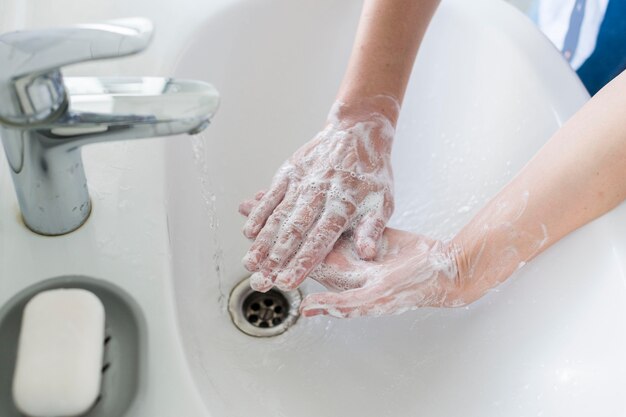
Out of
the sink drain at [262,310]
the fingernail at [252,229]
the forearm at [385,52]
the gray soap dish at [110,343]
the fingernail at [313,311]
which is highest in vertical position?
the forearm at [385,52]

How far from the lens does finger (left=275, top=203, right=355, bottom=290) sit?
Result: 60cm

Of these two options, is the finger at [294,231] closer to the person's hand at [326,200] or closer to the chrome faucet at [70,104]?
the person's hand at [326,200]

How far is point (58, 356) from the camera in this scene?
0.42 meters

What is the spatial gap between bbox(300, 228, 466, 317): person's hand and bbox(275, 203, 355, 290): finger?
2 centimetres

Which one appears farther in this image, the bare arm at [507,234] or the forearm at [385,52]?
the forearm at [385,52]


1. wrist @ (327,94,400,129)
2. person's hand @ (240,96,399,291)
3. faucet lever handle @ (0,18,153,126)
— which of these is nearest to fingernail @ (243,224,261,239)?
person's hand @ (240,96,399,291)

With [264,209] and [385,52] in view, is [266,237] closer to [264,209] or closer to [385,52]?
[264,209]

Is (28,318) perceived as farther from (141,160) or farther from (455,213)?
(455,213)

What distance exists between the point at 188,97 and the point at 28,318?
0.57 feet

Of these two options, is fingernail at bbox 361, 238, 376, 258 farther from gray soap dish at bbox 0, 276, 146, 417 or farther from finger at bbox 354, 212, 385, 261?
gray soap dish at bbox 0, 276, 146, 417

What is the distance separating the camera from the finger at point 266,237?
614 mm

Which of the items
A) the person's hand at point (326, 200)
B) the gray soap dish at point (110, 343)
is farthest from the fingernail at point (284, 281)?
the gray soap dish at point (110, 343)

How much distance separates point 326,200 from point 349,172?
0.14 ft

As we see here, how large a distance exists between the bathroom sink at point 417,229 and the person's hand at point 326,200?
0.07 meters
